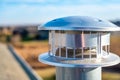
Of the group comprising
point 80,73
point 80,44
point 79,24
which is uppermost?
point 79,24

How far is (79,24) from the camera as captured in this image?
149 inches

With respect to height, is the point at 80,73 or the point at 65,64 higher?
the point at 65,64

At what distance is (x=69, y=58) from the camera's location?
145 inches

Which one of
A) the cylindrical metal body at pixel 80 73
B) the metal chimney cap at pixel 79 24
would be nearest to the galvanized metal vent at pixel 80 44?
the metal chimney cap at pixel 79 24

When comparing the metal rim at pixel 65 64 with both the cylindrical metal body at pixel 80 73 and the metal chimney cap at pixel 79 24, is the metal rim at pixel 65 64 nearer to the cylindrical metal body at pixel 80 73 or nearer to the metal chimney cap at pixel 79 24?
the cylindrical metal body at pixel 80 73

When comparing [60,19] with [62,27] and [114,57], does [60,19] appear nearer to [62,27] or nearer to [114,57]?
Result: [62,27]

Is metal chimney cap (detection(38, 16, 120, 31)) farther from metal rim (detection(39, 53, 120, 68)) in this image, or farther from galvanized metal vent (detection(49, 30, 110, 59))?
metal rim (detection(39, 53, 120, 68))

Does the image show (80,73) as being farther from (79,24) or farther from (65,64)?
(79,24)

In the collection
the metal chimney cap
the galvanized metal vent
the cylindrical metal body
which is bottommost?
the cylindrical metal body

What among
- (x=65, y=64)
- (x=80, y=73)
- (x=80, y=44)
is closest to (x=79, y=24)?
(x=80, y=44)

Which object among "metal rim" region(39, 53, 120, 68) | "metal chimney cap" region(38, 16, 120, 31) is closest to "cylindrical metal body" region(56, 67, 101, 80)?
"metal rim" region(39, 53, 120, 68)

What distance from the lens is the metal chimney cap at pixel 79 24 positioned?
3.63m

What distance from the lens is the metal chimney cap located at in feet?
11.9

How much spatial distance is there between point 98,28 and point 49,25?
87 centimetres
